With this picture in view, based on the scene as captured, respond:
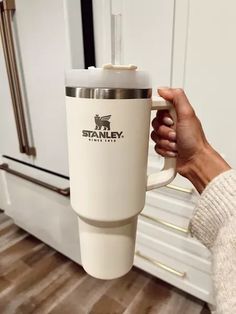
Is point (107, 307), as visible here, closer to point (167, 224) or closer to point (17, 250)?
point (167, 224)

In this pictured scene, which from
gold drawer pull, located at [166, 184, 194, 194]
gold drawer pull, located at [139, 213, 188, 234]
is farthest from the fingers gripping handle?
gold drawer pull, located at [139, 213, 188, 234]

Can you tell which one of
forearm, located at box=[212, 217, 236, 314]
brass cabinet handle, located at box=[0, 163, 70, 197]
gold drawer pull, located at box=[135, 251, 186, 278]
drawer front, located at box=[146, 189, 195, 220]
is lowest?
gold drawer pull, located at box=[135, 251, 186, 278]

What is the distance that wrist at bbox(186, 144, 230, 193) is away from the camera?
1.66 feet

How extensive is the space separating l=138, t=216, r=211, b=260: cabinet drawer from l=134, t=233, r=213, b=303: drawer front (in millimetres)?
27

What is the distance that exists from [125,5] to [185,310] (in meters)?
1.35

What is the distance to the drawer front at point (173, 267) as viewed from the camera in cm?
109

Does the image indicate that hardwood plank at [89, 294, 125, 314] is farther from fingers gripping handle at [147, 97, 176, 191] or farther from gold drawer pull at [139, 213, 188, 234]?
fingers gripping handle at [147, 97, 176, 191]

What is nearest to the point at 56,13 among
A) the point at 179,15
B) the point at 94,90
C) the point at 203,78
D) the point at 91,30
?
the point at 91,30

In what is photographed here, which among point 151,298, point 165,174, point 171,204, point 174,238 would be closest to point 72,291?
point 151,298

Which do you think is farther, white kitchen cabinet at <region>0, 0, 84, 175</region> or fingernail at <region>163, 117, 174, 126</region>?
white kitchen cabinet at <region>0, 0, 84, 175</region>

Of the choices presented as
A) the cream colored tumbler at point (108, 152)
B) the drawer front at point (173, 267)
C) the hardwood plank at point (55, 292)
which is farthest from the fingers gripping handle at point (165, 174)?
the hardwood plank at point (55, 292)

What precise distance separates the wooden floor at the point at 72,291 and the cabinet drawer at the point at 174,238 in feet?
1.17

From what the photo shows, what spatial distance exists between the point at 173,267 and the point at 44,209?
2.51 feet

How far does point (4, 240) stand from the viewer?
5.72 ft
